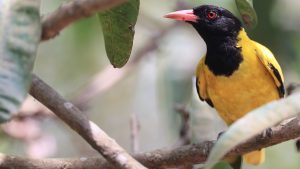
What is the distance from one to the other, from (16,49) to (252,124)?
452 millimetres

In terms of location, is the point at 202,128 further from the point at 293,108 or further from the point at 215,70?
the point at 293,108

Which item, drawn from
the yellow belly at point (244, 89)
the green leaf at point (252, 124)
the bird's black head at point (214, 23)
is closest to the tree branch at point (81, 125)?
the green leaf at point (252, 124)

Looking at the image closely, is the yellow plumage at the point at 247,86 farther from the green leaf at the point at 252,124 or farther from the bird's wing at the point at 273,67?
the green leaf at the point at 252,124

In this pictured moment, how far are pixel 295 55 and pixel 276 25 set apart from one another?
268 mm

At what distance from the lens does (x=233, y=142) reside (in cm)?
121

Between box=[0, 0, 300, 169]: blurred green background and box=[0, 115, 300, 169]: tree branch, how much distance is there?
558 millimetres

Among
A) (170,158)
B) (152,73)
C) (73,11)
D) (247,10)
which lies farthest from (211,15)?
(73,11)

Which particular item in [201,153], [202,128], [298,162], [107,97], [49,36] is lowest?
[107,97]

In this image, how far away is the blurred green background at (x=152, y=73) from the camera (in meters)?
3.64

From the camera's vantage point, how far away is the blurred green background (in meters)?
3.64

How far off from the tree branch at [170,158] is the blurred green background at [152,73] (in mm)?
558

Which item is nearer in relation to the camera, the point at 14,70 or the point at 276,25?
the point at 14,70

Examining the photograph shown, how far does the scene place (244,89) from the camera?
122 inches

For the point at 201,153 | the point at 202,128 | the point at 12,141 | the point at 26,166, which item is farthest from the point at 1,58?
the point at 12,141
